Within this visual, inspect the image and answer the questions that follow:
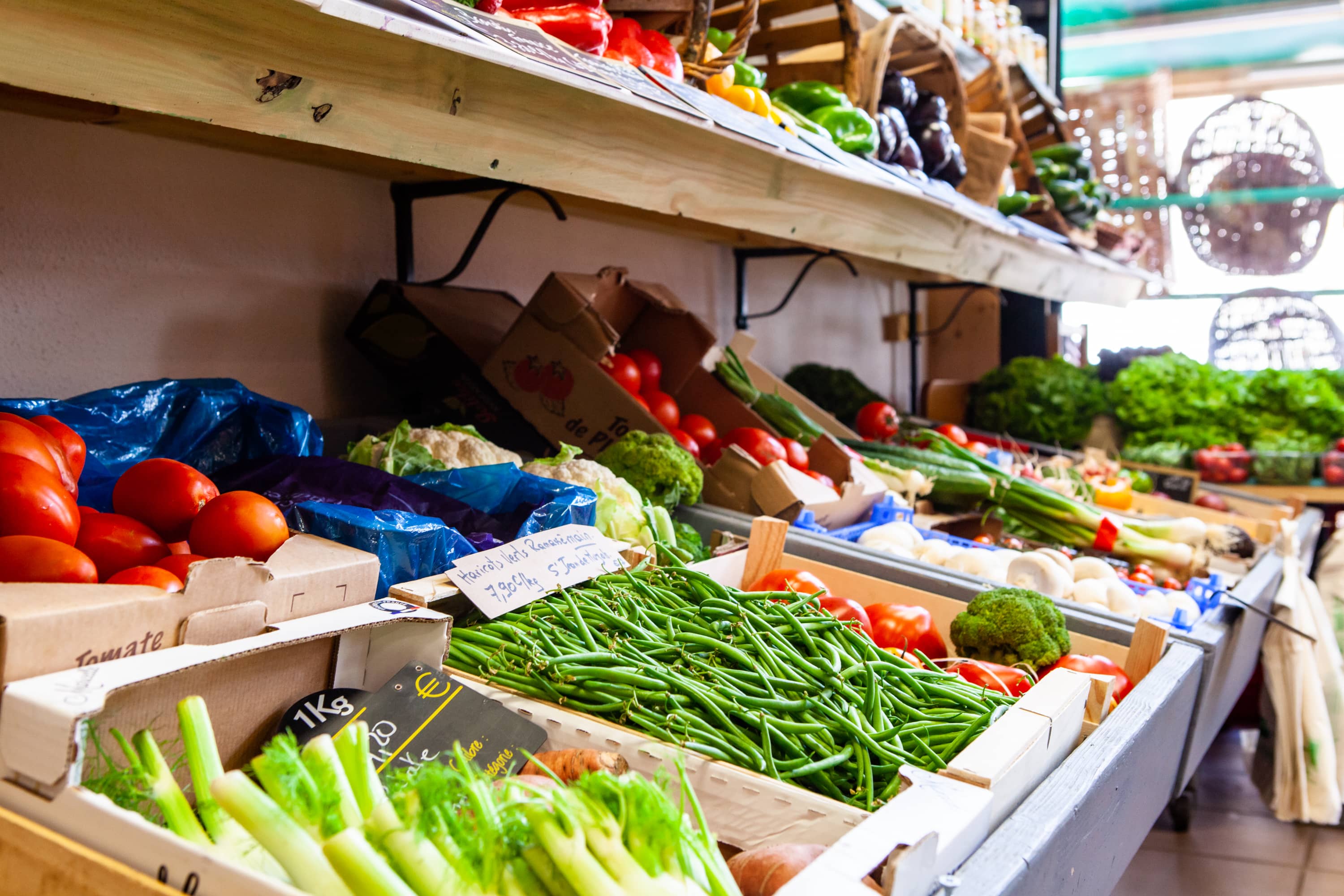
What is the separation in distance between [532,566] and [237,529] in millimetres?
417

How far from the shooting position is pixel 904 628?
1824 millimetres

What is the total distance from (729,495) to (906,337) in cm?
329

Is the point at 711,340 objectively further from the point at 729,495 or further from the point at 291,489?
the point at 291,489

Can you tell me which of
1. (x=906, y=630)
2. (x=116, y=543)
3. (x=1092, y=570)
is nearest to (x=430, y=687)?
(x=116, y=543)

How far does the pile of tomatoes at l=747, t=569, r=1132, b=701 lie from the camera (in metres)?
1.62

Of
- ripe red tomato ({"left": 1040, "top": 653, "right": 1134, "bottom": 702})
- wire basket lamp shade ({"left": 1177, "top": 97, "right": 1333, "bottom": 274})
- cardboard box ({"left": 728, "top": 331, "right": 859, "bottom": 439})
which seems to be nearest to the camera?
ripe red tomato ({"left": 1040, "top": 653, "right": 1134, "bottom": 702})

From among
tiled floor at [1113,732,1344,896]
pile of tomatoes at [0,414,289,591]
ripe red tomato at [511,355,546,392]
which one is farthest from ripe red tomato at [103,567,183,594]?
tiled floor at [1113,732,1344,896]

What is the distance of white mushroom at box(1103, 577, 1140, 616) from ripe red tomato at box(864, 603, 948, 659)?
638mm

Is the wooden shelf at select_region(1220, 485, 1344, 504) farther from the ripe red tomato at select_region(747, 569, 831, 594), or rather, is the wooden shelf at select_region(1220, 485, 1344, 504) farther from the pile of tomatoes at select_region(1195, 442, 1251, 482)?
the ripe red tomato at select_region(747, 569, 831, 594)

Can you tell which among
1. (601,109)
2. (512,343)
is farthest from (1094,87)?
(601,109)

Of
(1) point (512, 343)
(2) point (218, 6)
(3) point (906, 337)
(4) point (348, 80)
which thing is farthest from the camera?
(3) point (906, 337)

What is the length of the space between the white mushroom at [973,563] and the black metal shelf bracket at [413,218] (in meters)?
1.27

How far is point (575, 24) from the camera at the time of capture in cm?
171

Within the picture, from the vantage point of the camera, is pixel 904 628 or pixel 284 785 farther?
pixel 904 628
